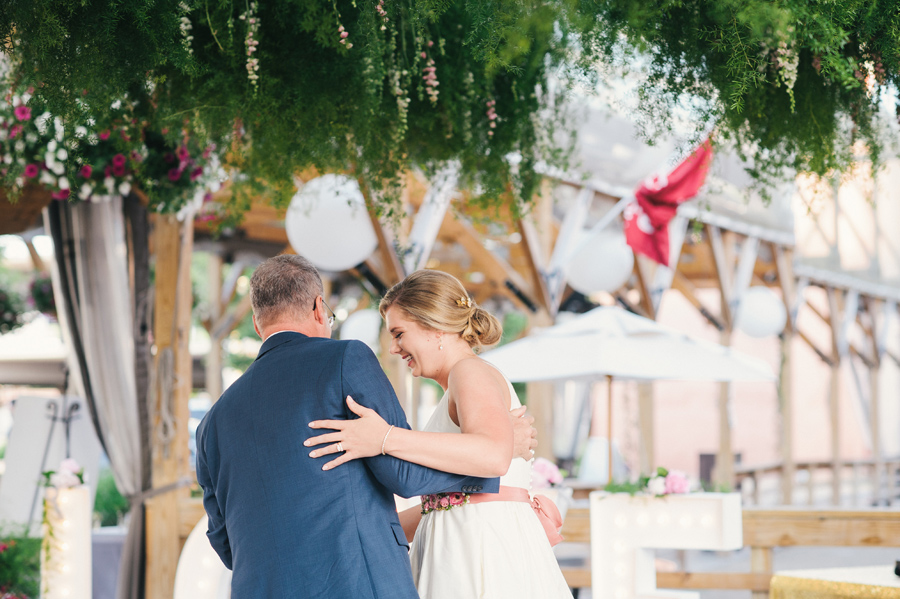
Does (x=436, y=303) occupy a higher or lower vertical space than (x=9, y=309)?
lower

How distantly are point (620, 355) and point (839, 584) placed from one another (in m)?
1.61

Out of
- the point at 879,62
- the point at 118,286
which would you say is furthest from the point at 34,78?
the point at 118,286

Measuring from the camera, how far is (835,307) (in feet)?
35.7

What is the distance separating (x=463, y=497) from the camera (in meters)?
1.91

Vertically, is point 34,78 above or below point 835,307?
below

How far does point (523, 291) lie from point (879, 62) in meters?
5.02

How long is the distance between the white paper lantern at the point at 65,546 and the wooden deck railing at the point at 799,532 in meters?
2.88

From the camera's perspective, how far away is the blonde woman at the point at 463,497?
1.83m

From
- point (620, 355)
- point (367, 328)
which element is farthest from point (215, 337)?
point (620, 355)

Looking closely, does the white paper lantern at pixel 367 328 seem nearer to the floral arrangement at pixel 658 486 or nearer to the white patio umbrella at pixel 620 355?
the white patio umbrella at pixel 620 355

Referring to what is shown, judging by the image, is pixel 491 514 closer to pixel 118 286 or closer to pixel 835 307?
pixel 118 286

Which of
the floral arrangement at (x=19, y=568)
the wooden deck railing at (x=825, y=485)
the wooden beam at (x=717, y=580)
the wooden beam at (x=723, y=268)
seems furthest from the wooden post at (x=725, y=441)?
the floral arrangement at (x=19, y=568)

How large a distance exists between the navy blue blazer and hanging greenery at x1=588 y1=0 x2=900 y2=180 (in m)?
0.86

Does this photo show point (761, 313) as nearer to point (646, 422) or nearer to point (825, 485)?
point (646, 422)
